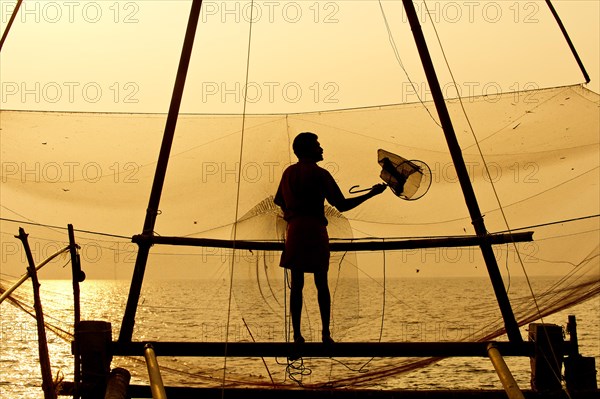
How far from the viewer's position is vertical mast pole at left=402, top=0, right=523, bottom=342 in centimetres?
557

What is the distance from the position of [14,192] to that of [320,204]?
2.84 meters

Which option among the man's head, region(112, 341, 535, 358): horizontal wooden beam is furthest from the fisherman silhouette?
region(112, 341, 535, 358): horizontal wooden beam

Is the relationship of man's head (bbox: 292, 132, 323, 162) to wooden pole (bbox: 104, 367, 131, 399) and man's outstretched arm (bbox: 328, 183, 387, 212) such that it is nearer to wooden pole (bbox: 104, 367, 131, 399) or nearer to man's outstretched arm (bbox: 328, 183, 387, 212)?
man's outstretched arm (bbox: 328, 183, 387, 212)

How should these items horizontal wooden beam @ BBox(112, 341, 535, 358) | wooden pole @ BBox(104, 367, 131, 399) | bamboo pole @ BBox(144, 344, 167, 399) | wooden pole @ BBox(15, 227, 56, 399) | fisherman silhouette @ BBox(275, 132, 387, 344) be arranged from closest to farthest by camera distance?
bamboo pole @ BBox(144, 344, 167, 399) < wooden pole @ BBox(104, 367, 131, 399) < horizontal wooden beam @ BBox(112, 341, 535, 358) < fisherman silhouette @ BBox(275, 132, 387, 344) < wooden pole @ BBox(15, 227, 56, 399)

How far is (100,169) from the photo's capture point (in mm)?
7047

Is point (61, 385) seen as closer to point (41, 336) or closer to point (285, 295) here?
point (41, 336)

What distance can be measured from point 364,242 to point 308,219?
0.71m

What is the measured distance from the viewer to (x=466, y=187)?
18.5 ft

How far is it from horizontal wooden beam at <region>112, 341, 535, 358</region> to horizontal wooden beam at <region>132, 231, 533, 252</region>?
0.65 meters

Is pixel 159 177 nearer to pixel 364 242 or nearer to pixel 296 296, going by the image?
pixel 296 296

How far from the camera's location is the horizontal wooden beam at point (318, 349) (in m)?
5.36

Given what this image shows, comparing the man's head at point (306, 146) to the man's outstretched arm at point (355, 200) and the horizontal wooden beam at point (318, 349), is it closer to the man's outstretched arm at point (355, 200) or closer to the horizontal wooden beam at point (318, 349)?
the man's outstretched arm at point (355, 200)

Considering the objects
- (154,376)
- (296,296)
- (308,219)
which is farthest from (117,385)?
(308,219)

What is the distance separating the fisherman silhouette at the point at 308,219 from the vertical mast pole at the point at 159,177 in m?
0.81
